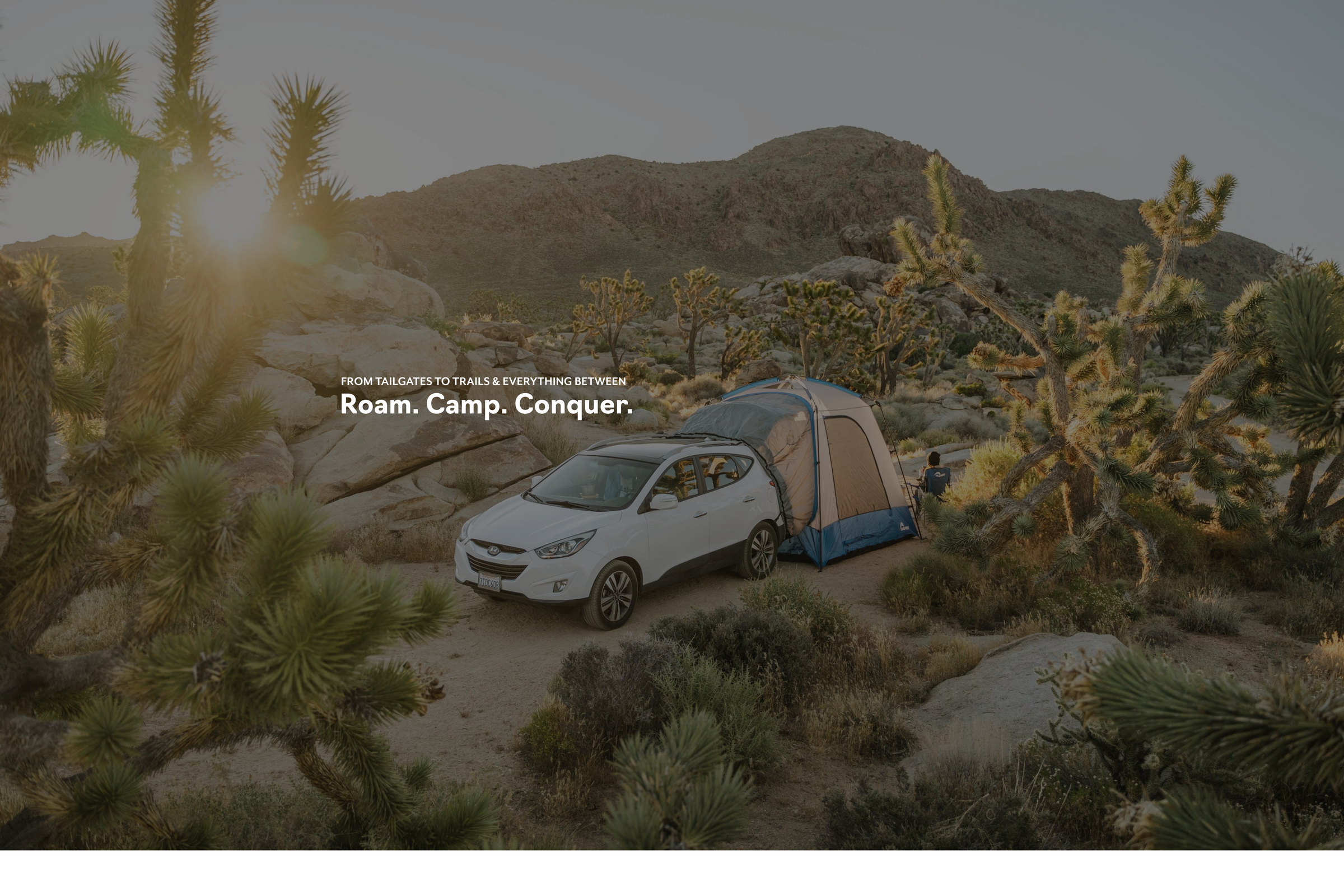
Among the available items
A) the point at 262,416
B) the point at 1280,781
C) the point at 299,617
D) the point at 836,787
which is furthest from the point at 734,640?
the point at 299,617

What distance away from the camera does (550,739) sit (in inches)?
187

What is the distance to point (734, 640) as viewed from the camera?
5797mm

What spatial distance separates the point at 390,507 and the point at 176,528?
29.4 ft

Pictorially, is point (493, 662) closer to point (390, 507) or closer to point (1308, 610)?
point (390, 507)

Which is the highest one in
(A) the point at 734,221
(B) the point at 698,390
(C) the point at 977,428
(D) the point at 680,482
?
(A) the point at 734,221

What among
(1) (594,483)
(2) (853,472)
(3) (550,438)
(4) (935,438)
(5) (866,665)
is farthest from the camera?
(4) (935,438)

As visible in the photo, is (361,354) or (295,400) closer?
(295,400)

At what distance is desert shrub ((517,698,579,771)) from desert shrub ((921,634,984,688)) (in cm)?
304

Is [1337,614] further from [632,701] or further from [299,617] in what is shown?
[299,617]

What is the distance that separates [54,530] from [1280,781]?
4689 mm

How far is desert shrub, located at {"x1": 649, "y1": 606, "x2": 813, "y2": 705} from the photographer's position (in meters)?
5.59

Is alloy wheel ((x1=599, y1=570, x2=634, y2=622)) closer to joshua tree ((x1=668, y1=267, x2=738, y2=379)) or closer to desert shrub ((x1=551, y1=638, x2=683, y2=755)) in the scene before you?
desert shrub ((x1=551, y1=638, x2=683, y2=755))

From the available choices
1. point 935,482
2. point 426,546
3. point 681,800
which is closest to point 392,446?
point 426,546

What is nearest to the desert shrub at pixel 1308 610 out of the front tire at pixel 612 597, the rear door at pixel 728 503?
the rear door at pixel 728 503
